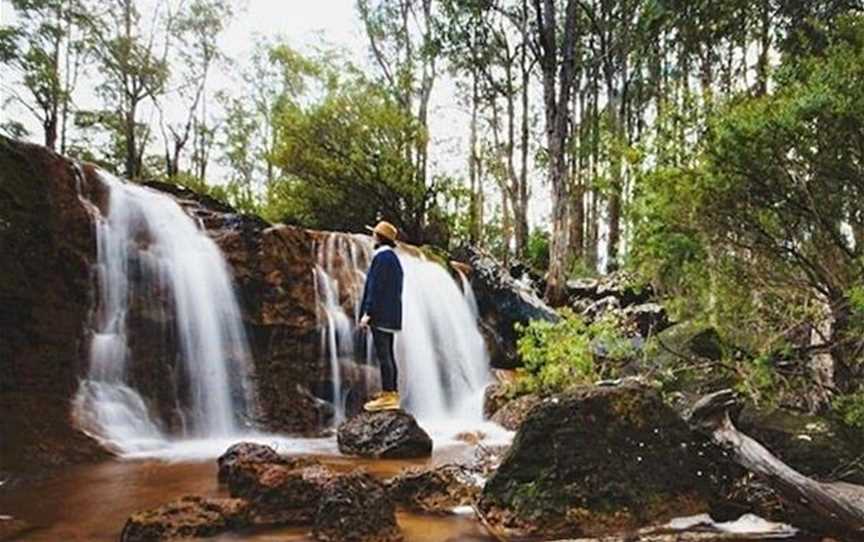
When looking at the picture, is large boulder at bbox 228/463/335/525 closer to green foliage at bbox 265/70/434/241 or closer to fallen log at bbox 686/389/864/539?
fallen log at bbox 686/389/864/539

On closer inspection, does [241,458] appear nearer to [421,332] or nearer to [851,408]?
[851,408]

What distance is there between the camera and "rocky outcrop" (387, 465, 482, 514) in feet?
14.6

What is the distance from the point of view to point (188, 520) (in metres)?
3.84

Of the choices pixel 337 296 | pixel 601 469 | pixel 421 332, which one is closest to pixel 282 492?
pixel 601 469

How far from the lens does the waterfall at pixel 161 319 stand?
7.54 m

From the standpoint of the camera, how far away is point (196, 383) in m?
8.38

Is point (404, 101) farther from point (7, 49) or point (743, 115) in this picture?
point (743, 115)

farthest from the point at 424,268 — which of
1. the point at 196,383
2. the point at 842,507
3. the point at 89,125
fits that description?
the point at 89,125

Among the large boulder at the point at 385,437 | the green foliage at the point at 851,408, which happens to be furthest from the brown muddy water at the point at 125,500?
the green foliage at the point at 851,408

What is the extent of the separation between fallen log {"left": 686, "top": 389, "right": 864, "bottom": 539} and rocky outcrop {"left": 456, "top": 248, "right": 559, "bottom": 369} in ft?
28.2

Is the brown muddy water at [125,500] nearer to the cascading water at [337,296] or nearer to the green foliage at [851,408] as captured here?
the green foliage at [851,408]

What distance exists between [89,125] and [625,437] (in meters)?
29.6

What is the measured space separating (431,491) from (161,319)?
5.28 meters

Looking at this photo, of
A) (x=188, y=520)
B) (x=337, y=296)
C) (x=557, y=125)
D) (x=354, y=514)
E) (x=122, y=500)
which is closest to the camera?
(x=354, y=514)
